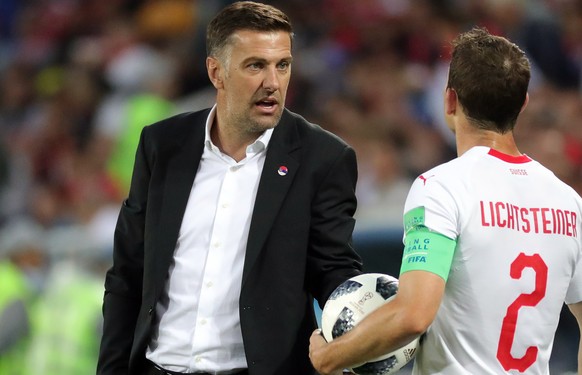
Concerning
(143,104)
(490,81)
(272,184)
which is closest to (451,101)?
(490,81)

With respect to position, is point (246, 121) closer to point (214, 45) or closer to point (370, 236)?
point (214, 45)

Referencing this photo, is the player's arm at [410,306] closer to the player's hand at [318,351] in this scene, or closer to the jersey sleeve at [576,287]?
the player's hand at [318,351]

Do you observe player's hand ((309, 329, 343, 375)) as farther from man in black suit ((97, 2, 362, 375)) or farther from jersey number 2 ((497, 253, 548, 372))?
jersey number 2 ((497, 253, 548, 372))

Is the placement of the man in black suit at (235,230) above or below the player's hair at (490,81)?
below

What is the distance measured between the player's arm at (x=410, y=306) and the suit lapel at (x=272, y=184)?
1.92 ft

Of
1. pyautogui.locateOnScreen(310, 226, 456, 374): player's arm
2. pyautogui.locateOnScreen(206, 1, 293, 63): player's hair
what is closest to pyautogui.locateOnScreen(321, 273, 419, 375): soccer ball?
pyautogui.locateOnScreen(310, 226, 456, 374): player's arm

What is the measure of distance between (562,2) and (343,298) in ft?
19.3

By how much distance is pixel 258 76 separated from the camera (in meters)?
3.59

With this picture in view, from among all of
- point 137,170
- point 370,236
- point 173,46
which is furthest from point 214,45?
point 173,46

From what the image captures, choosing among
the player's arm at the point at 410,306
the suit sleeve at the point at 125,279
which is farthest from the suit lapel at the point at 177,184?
the player's arm at the point at 410,306

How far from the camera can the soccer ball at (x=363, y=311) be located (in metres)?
3.09

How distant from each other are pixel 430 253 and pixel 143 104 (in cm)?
629

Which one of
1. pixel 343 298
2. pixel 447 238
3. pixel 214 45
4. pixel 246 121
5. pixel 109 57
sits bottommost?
pixel 343 298

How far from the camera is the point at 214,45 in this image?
3752 millimetres
